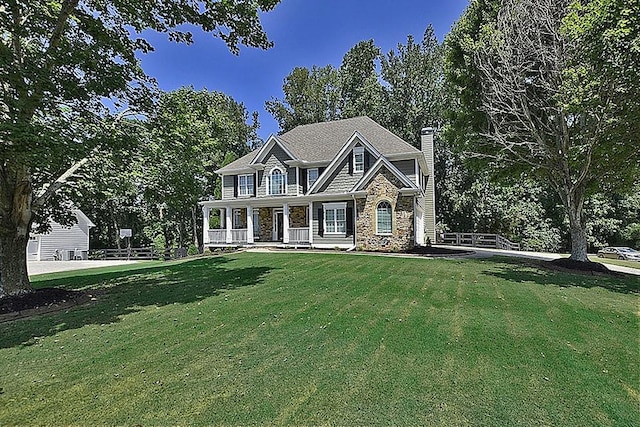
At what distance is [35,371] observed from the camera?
14.5ft

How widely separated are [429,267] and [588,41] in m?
7.84

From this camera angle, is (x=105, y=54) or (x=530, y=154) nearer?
(x=105, y=54)

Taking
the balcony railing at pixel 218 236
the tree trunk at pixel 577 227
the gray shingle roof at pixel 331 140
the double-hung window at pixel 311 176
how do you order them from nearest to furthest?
1. the tree trunk at pixel 577 227
2. the gray shingle roof at pixel 331 140
3. the double-hung window at pixel 311 176
4. the balcony railing at pixel 218 236

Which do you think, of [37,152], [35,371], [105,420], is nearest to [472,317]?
[105,420]

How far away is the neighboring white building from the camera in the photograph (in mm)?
28016

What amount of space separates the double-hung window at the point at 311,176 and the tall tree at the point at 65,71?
1411cm

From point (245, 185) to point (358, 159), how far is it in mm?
8939

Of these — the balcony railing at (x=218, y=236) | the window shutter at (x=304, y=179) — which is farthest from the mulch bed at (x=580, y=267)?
the balcony railing at (x=218, y=236)

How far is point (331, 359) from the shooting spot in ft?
15.1

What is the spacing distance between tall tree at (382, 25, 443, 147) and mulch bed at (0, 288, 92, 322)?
29303 millimetres

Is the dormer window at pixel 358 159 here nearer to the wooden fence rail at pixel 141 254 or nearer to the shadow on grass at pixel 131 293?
the shadow on grass at pixel 131 293

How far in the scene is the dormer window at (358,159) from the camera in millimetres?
20969

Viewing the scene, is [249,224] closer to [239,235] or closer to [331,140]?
[239,235]

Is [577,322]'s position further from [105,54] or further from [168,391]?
[105,54]
